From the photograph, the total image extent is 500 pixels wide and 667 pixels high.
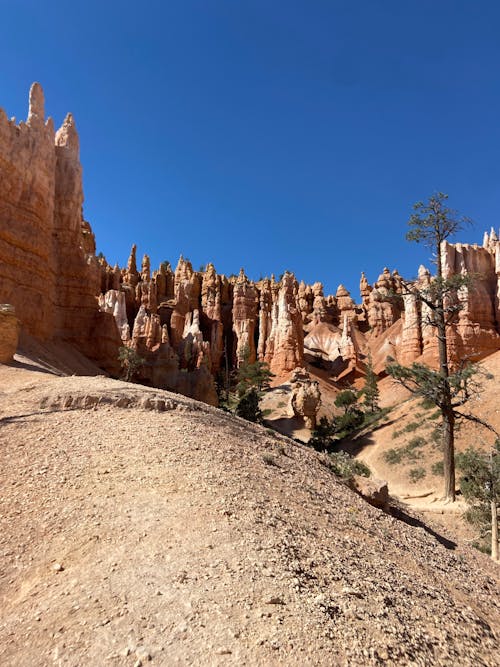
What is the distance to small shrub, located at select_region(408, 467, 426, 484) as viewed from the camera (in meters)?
23.9

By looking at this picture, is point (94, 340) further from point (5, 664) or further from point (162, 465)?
point (5, 664)

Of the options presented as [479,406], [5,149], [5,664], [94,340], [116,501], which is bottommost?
[5,664]

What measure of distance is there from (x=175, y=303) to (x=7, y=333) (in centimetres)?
5368

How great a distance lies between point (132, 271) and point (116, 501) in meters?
74.7

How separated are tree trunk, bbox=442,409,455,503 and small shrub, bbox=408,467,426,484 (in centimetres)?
673

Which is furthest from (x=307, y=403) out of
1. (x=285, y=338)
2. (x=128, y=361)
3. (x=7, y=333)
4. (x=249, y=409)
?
(x=7, y=333)

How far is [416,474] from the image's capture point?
24281 millimetres

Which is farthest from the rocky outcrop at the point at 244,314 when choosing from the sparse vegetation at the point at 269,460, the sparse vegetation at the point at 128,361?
the sparse vegetation at the point at 269,460

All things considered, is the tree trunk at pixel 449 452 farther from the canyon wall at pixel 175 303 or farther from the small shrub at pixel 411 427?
the small shrub at pixel 411 427

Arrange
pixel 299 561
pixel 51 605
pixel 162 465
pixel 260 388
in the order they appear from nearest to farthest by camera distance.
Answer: pixel 51 605, pixel 299 561, pixel 162 465, pixel 260 388

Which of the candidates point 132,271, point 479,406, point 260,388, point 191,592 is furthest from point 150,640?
point 132,271

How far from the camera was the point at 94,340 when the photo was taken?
28.7 metres

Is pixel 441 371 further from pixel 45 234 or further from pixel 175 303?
pixel 175 303

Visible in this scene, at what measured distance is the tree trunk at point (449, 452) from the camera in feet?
55.0
